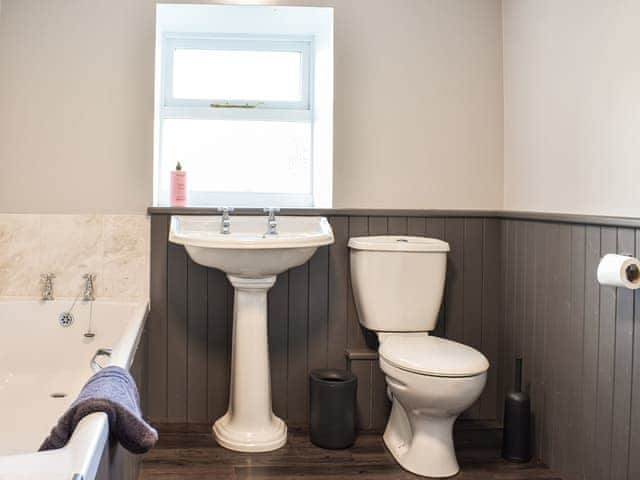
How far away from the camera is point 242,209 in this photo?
258cm

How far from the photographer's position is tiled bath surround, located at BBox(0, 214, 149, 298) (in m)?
2.53

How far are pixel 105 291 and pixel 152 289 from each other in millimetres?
202

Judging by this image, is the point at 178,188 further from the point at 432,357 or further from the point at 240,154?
the point at 432,357

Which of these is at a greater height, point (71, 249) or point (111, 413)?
point (71, 249)

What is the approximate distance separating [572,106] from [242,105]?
1518 millimetres

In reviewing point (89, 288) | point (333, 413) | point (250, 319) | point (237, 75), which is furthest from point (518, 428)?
point (237, 75)

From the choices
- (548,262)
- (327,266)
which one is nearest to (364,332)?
(327,266)

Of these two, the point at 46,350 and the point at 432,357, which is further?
the point at 46,350

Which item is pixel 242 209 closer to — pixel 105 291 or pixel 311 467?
pixel 105 291

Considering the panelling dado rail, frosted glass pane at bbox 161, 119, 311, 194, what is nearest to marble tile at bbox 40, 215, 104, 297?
the panelling dado rail

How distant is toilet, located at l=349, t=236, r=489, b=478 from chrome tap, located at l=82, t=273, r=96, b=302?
112 centimetres

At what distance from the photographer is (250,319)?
2.35m

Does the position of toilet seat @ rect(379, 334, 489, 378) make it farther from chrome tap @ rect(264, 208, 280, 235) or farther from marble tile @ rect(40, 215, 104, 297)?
marble tile @ rect(40, 215, 104, 297)

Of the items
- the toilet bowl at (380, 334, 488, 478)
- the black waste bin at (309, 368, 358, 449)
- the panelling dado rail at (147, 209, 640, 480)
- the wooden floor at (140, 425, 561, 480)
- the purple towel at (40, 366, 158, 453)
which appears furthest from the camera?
the panelling dado rail at (147, 209, 640, 480)
